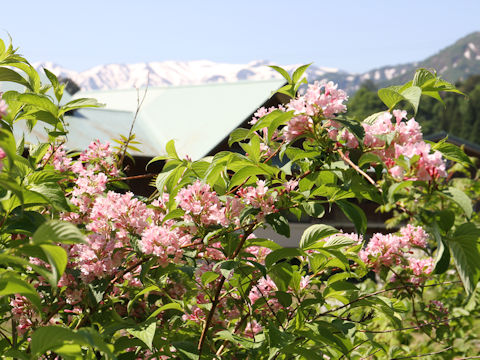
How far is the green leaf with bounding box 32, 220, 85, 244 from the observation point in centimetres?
88

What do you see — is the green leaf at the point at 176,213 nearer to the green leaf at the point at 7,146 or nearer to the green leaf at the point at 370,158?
the green leaf at the point at 370,158

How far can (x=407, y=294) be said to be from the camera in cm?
232

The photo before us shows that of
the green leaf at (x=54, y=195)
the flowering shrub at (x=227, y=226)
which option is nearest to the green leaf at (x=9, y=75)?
the flowering shrub at (x=227, y=226)

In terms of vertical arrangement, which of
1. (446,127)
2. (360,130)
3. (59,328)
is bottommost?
(446,127)

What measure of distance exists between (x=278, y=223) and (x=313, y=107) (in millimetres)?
350

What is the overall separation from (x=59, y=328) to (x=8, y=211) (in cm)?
46

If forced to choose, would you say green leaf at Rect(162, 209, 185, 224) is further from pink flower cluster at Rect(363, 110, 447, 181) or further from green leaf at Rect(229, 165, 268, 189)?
pink flower cluster at Rect(363, 110, 447, 181)

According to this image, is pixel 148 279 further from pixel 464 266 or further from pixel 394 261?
pixel 394 261

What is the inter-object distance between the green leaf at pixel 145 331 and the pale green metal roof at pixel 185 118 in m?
8.16

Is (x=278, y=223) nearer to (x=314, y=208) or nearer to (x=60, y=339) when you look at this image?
(x=314, y=208)

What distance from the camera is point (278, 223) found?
1454 millimetres

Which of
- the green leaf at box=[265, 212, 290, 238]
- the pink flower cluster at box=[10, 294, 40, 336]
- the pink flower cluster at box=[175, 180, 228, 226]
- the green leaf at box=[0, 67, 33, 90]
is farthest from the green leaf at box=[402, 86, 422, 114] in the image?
the pink flower cluster at box=[10, 294, 40, 336]

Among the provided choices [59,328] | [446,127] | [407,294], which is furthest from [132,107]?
[446,127]

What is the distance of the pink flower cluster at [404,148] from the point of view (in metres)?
1.15
